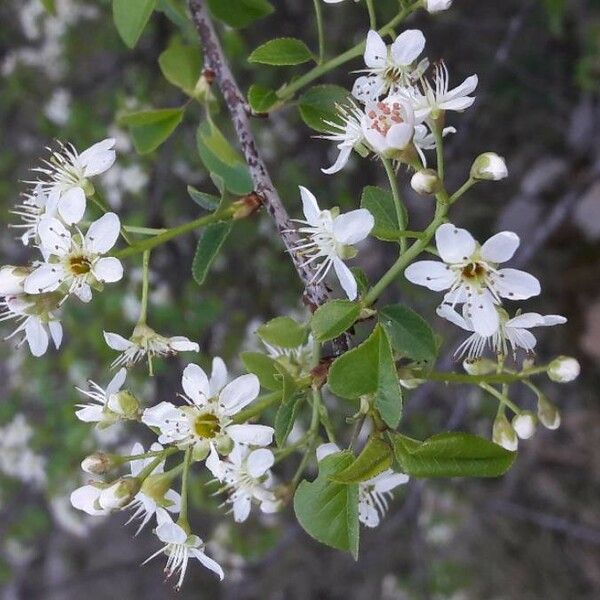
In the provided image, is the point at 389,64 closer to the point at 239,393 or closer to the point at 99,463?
the point at 239,393

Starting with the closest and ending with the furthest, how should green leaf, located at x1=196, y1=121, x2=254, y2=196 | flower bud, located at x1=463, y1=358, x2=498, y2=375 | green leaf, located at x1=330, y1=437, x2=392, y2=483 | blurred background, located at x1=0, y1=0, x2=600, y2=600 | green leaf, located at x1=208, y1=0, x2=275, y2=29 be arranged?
green leaf, located at x1=330, y1=437, x2=392, y2=483
flower bud, located at x1=463, y1=358, x2=498, y2=375
green leaf, located at x1=196, y1=121, x2=254, y2=196
green leaf, located at x1=208, y1=0, x2=275, y2=29
blurred background, located at x1=0, y1=0, x2=600, y2=600

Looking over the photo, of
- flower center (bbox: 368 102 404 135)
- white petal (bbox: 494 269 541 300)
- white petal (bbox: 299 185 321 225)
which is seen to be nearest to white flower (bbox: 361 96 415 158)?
flower center (bbox: 368 102 404 135)

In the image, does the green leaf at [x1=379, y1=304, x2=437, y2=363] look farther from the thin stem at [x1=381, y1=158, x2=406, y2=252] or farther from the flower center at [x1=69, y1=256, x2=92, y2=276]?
the flower center at [x1=69, y1=256, x2=92, y2=276]

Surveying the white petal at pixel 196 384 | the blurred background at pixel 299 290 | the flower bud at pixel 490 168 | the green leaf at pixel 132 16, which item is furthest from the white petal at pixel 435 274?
the blurred background at pixel 299 290

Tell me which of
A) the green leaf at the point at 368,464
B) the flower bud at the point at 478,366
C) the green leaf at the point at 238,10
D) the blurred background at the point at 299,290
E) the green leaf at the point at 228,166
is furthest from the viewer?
the blurred background at the point at 299,290

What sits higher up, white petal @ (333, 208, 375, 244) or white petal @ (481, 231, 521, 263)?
white petal @ (333, 208, 375, 244)

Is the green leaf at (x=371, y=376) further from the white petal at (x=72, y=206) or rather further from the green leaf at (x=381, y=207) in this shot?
the white petal at (x=72, y=206)

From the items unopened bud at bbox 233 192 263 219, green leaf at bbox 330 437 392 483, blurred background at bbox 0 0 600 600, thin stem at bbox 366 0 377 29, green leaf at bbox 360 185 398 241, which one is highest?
thin stem at bbox 366 0 377 29

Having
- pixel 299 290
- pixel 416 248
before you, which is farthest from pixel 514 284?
pixel 299 290
